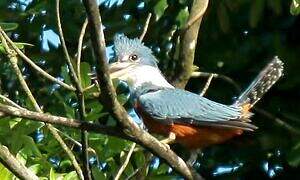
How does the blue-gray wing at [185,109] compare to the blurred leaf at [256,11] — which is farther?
the blurred leaf at [256,11]

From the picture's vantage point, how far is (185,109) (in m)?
4.77

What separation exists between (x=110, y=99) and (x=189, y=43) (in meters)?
1.60

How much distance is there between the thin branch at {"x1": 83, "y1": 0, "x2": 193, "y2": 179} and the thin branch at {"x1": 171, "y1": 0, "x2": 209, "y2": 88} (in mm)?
1034

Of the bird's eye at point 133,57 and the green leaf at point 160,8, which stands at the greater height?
the green leaf at point 160,8

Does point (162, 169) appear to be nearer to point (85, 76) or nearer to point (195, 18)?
point (85, 76)

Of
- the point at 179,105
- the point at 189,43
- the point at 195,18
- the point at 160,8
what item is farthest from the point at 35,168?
the point at 160,8

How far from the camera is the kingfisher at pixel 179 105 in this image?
15.3 feet

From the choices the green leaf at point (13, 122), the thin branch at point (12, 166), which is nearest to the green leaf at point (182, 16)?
the green leaf at point (13, 122)

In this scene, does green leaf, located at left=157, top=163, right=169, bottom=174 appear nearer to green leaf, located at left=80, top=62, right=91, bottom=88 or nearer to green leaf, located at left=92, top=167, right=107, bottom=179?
green leaf, located at left=92, top=167, right=107, bottom=179

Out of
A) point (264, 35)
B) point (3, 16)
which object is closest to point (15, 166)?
point (3, 16)

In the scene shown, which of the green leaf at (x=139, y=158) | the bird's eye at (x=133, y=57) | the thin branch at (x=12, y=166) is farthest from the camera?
the bird's eye at (x=133, y=57)

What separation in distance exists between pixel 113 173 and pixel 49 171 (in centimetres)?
28

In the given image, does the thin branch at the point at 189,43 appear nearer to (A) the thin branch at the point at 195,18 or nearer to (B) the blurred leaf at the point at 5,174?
(A) the thin branch at the point at 195,18

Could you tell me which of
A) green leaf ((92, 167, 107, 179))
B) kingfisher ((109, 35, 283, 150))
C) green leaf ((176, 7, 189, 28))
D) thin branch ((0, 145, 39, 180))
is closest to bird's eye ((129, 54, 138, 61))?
kingfisher ((109, 35, 283, 150))
